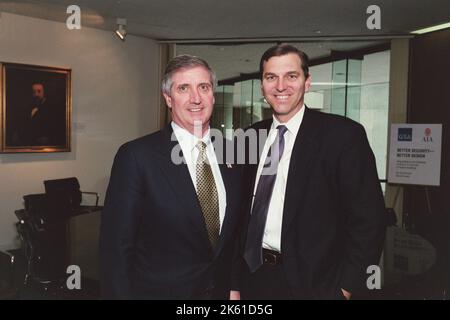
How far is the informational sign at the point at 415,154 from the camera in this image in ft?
21.2

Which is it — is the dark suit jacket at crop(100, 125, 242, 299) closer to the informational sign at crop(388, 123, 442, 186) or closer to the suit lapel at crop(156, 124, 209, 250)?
the suit lapel at crop(156, 124, 209, 250)

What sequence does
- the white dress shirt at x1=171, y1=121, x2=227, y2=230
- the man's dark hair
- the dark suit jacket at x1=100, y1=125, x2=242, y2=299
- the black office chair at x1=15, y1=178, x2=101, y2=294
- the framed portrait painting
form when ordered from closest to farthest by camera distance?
the dark suit jacket at x1=100, y1=125, x2=242, y2=299 → the white dress shirt at x1=171, y1=121, x2=227, y2=230 → the man's dark hair → the black office chair at x1=15, y1=178, x2=101, y2=294 → the framed portrait painting

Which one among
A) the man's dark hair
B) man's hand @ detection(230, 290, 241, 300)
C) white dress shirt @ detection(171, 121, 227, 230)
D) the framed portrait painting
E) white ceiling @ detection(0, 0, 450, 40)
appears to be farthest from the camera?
the framed portrait painting

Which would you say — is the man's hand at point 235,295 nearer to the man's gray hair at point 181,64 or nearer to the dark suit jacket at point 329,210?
the dark suit jacket at point 329,210

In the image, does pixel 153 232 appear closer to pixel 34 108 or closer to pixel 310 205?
pixel 310 205

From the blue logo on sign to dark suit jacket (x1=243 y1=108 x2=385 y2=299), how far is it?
5.30m

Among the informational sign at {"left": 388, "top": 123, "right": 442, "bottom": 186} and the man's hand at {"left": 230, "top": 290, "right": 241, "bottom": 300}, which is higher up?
the informational sign at {"left": 388, "top": 123, "right": 442, "bottom": 186}

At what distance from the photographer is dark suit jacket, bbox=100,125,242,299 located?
5.32ft

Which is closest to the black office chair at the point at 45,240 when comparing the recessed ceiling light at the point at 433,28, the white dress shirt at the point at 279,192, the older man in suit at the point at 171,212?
the older man in suit at the point at 171,212

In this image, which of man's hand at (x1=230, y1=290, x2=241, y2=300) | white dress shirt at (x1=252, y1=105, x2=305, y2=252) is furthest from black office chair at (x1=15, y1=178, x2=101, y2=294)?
white dress shirt at (x1=252, y1=105, x2=305, y2=252)

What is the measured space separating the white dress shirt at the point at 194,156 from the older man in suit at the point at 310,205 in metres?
0.23

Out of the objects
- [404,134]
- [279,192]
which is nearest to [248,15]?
[404,134]

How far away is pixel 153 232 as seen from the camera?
5.45 ft

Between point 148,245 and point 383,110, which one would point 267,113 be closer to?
point 383,110
